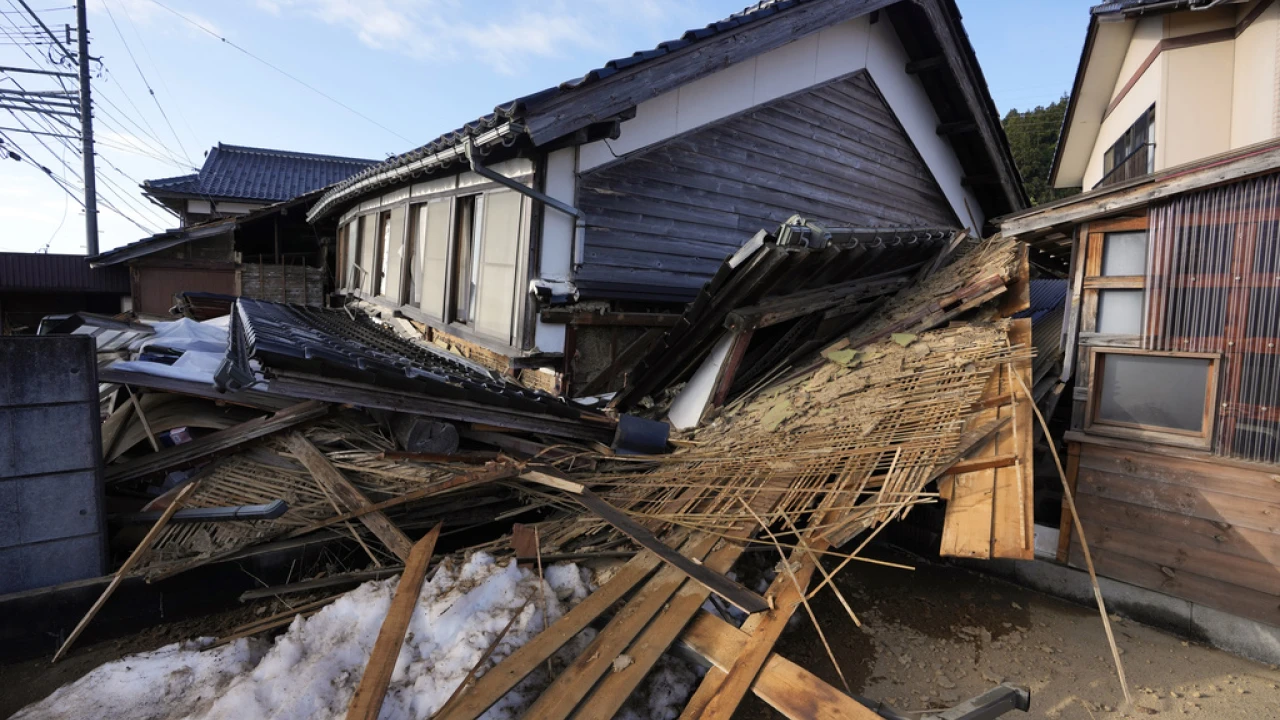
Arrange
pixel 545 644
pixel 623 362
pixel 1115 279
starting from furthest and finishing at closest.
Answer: pixel 623 362
pixel 1115 279
pixel 545 644

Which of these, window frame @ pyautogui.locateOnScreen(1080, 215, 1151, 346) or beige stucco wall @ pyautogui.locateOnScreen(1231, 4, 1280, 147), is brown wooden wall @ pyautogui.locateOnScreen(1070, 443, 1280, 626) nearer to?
window frame @ pyautogui.locateOnScreen(1080, 215, 1151, 346)

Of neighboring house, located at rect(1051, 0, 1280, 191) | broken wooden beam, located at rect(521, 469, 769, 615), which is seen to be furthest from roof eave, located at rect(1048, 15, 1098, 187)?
broken wooden beam, located at rect(521, 469, 769, 615)

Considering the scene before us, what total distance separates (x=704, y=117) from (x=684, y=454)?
4.40 meters

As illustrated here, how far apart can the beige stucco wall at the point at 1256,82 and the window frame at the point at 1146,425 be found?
470 centimetres

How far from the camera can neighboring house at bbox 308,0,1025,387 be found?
630 centimetres

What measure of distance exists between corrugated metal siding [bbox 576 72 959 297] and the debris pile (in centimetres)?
145

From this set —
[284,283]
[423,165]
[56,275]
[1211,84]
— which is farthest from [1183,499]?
[56,275]

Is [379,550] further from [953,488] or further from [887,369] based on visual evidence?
[887,369]

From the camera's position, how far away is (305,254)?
1748cm

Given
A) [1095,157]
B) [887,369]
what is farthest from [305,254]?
[1095,157]

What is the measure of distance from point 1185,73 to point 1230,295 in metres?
6.50

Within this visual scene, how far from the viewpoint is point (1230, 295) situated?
477 cm

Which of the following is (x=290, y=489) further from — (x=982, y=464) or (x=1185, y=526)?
(x=1185, y=526)

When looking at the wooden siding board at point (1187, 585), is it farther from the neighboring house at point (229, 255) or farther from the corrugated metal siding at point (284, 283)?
the corrugated metal siding at point (284, 283)
